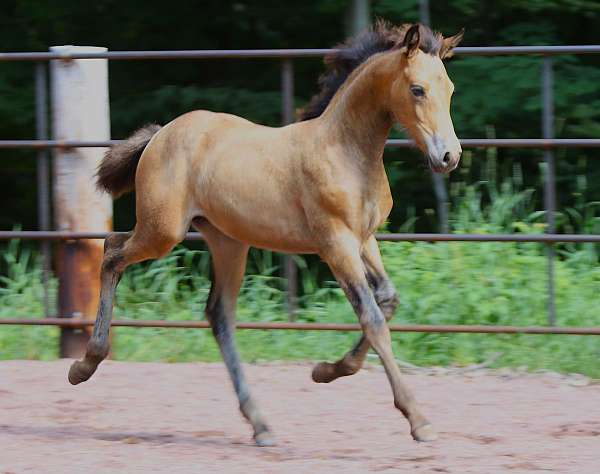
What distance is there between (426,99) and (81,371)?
1980 millimetres

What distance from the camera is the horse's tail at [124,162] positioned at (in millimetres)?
5410

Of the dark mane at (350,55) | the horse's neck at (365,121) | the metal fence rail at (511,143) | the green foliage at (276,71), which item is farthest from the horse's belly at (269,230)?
the green foliage at (276,71)

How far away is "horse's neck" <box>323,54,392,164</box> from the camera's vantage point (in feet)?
15.5

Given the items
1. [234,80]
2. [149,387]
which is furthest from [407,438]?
[234,80]

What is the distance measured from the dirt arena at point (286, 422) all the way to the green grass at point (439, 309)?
0.95ft

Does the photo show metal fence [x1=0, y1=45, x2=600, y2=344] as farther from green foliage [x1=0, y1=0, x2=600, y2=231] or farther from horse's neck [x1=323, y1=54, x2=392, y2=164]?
green foliage [x1=0, y1=0, x2=600, y2=231]

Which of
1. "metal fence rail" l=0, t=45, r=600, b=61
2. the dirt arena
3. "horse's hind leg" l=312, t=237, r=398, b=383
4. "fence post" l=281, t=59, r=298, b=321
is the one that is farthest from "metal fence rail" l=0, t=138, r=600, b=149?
"horse's hind leg" l=312, t=237, r=398, b=383

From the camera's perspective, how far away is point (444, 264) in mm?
7016

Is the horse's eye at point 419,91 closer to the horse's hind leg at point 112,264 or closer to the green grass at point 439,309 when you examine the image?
the horse's hind leg at point 112,264

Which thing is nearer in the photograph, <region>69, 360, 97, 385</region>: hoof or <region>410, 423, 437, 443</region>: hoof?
<region>410, 423, 437, 443</region>: hoof

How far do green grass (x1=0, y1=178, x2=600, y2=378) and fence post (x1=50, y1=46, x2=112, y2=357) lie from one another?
0.36 metres

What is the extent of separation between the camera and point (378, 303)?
480 cm

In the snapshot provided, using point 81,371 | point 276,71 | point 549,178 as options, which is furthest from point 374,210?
point 276,71

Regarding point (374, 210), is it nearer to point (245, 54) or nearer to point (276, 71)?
point (245, 54)
